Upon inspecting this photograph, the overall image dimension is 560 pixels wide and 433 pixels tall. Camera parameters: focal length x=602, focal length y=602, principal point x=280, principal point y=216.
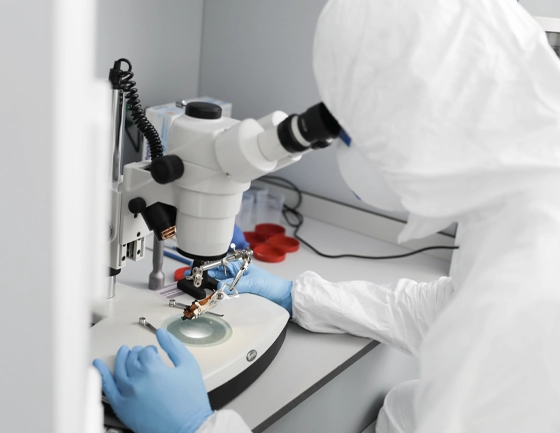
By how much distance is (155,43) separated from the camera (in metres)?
2.03

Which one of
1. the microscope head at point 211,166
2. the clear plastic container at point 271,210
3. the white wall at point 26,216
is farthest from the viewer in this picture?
the clear plastic container at point 271,210

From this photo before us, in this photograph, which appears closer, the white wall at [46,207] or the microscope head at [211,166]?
the white wall at [46,207]

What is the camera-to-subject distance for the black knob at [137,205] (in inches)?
41.6

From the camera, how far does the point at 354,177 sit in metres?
0.99

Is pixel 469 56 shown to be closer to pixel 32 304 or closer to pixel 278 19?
pixel 32 304

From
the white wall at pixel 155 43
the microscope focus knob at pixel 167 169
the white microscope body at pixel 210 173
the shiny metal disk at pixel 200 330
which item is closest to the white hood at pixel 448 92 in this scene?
the white microscope body at pixel 210 173

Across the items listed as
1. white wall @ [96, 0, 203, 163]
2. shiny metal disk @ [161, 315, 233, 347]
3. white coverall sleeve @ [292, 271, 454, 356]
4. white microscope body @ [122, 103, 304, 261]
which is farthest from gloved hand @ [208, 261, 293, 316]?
white wall @ [96, 0, 203, 163]

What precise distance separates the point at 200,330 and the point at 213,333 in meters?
0.03

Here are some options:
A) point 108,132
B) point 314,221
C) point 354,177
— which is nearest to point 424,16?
point 354,177

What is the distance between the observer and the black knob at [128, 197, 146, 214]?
1.06 metres

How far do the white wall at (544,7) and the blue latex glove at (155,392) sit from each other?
4.54 feet

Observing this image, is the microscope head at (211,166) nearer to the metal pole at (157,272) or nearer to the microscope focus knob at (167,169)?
the microscope focus knob at (167,169)

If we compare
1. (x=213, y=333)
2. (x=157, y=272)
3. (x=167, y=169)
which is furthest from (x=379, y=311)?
(x=167, y=169)

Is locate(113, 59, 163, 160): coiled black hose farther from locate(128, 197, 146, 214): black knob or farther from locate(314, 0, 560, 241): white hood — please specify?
locate(314, 0, 560, 241): white hood
